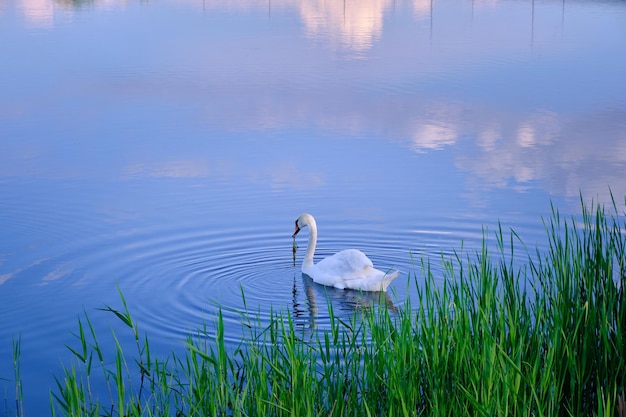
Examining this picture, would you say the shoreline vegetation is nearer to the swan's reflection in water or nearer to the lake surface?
the lake surface

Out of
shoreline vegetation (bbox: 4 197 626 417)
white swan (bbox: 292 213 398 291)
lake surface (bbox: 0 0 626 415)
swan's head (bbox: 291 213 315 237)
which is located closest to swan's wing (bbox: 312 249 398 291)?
white swan (bbox: 292 213 398 291)

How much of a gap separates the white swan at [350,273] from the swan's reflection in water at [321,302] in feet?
0.21

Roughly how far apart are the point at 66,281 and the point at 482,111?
1031 centimetres

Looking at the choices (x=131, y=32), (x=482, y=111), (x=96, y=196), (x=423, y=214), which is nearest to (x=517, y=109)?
(x=482, y=111)

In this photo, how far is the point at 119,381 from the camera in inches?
195

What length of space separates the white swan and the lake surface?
12 cm

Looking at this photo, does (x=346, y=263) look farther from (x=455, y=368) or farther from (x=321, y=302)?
(x=455, y=368)

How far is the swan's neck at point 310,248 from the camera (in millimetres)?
9867

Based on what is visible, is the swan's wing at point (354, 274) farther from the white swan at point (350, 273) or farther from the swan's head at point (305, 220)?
the swan's head at point (305, 220)

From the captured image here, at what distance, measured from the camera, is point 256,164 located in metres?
13.8

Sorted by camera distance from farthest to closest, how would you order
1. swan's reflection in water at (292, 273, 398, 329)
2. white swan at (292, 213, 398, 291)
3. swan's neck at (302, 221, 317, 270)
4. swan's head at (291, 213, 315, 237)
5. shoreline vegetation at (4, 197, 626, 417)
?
swan's head at (291, 213, 315, 237), swan's neck at (302, 221, 317, 270), white swan at (292, 213, 398, 291), swan's reflection in water at (292, 273, 398, 329), shoreline vegetation at (4, 197, 626, 417)

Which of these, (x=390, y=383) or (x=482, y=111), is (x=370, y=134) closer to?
(x=482, y=111)

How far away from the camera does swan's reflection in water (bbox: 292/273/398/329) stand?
8641mm

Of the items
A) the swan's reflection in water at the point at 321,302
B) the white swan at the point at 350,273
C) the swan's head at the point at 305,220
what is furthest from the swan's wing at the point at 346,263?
the swan's head at the point at 305,220
